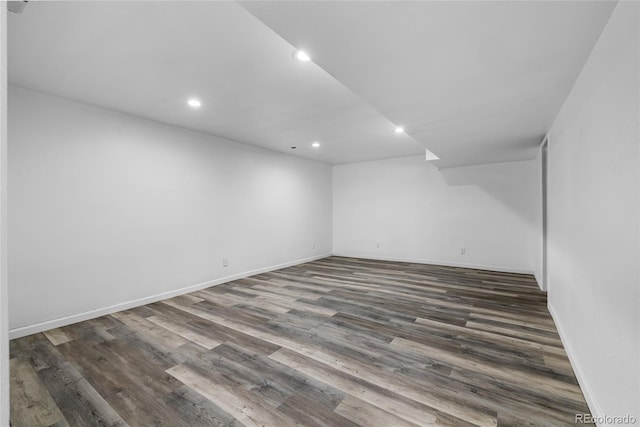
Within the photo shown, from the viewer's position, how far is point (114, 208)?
11.0ft

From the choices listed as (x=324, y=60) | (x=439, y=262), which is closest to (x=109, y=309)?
(x=324, y=60)

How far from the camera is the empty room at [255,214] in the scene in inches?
51.1

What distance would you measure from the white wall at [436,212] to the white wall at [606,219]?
133 inches

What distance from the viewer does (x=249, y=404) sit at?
1.72 m

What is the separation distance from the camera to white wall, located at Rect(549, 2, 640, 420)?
43.3 inches

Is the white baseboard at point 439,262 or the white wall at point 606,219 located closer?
the white wall at point 606,219

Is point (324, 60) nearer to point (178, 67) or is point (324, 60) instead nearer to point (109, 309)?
point (178, 67)

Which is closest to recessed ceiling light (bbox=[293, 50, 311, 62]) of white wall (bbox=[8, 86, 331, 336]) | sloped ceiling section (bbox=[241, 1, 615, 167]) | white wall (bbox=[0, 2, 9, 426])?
sloped ceiling section (bbox=[241, 1, 615, 167])

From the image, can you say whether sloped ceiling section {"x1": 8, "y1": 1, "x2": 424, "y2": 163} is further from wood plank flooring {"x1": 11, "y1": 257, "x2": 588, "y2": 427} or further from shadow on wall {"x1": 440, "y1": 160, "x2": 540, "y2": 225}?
shadow on wall {"x1": 440, "y1": 160, "x2": 540, "y2": 225}

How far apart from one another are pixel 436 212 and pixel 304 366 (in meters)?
4.81

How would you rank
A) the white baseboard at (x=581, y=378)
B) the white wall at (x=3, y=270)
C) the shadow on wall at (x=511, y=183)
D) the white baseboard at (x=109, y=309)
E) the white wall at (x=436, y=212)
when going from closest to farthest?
the white wall at (x=3, y=270)
the white baseboard at (x=581, y=378)
the white baseboard at (x=109, y=309)
the shadow on wall at (x=511, y=183)
the white wall at (x=436, y=212)

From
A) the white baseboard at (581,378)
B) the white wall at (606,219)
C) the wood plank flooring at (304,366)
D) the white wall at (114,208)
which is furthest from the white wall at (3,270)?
the white wall at (114,208)

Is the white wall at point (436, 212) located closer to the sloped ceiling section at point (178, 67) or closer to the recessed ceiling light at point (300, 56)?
the sloped ceiling section at point (178, 67)

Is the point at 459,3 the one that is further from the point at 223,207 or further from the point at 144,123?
the point at 223,207
